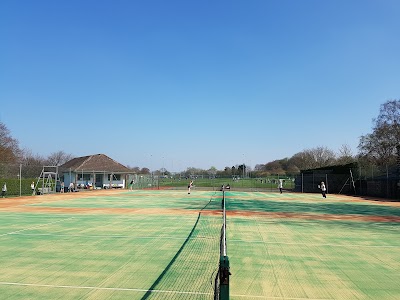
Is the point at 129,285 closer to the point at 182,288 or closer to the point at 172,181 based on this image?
the point at 182,288

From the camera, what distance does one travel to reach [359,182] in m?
39.7

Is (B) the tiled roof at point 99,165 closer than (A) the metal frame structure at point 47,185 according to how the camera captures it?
No

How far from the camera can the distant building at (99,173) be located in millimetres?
55438

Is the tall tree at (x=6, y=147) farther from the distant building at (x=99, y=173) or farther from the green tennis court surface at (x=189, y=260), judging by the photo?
the green tennis court surface at (x=189, y=260)

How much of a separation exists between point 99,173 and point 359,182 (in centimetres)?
3860

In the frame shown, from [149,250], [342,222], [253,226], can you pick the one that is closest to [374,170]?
[342,222]

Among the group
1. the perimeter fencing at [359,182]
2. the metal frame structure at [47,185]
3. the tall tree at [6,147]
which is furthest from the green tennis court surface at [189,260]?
the tall tree at [6,147]

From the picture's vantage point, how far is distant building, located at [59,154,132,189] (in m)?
55.4

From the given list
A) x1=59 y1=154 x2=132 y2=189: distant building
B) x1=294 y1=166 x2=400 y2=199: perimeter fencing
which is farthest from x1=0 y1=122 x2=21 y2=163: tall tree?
x1=294 y1=166 x2=400 y2=199: perimeter fencing

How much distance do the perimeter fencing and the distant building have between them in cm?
2974

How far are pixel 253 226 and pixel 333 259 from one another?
531cm

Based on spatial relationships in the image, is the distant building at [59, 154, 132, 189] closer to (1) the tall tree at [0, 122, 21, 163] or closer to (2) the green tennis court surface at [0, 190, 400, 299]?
(1) the tall tree at [0, 122, 21, 163]

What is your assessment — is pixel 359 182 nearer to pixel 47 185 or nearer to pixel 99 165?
pixel 47 185

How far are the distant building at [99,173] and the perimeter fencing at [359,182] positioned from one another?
29738 mm
